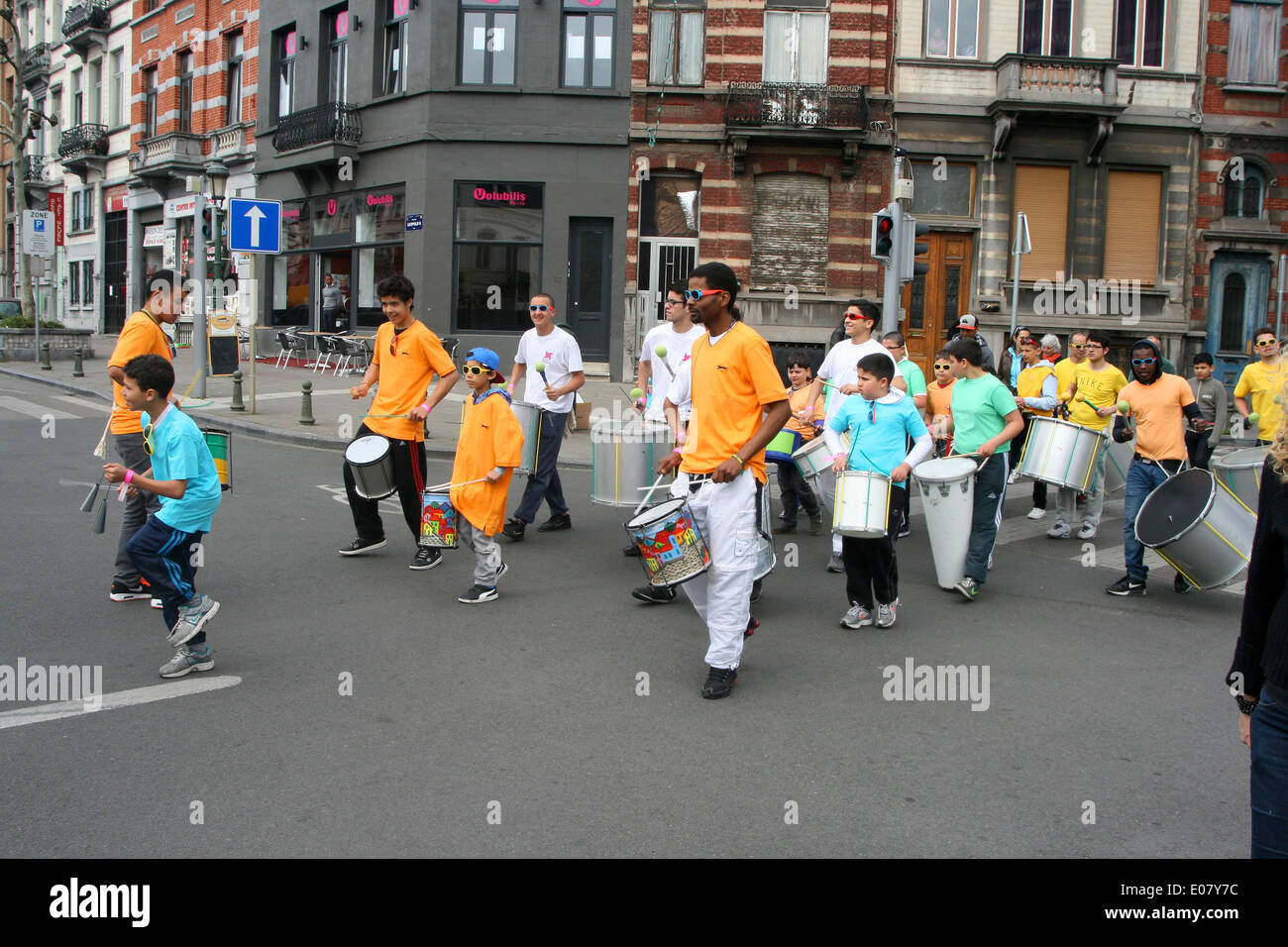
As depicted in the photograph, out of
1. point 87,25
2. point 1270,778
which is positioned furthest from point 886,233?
point 87,25

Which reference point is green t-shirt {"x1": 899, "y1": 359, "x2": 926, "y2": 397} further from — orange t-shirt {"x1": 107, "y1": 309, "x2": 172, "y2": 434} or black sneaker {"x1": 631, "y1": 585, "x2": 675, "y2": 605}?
orange t-shirt {"x1": 107, "y1": 309, "x2": 172, "y2": 434}

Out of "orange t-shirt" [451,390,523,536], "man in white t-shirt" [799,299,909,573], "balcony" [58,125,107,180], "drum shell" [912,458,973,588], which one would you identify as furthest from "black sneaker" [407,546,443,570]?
"balcony" [58,125,107,180]

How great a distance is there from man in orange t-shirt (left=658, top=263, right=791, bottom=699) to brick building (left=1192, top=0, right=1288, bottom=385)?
2125cm

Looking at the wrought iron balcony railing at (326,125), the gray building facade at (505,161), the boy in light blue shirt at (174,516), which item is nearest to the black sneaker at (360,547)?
the boy in light blue shirt at (174,516)

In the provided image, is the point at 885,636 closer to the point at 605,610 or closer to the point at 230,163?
the point at 605,610

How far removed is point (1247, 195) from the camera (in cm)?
2372

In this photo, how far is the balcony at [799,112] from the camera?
72.7 feet

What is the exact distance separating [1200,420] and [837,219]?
1526 centimetres

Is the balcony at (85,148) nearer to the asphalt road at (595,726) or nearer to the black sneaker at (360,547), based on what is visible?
the asphalt road at (595,726)

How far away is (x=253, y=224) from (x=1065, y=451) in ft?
40.3

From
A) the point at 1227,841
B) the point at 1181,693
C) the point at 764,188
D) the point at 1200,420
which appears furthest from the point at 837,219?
the point at 1227,841

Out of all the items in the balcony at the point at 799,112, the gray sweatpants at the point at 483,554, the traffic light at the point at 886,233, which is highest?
the balcony at the point at 799,112

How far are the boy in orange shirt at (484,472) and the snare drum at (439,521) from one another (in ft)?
0.17
